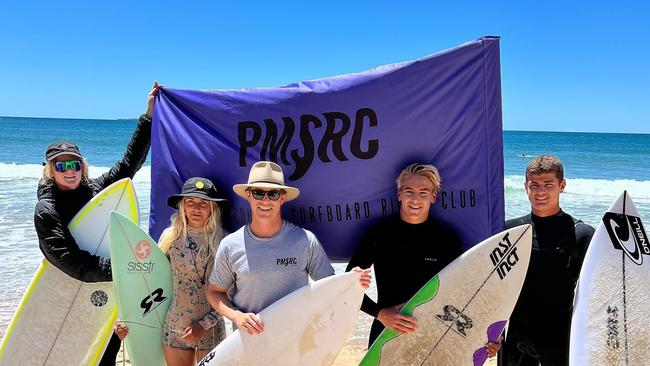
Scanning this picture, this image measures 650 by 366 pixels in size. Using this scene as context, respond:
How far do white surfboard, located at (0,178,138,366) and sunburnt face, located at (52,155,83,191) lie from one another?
338 mm

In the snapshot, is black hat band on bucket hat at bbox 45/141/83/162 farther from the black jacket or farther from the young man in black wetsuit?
the young man in black wetsuit

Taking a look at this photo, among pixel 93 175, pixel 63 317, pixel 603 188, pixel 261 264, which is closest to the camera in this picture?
pixel 261 264

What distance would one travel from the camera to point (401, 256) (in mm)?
2652

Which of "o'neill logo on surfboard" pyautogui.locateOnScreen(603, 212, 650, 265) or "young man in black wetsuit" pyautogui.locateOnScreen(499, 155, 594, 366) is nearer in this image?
"young man in black wetsuit" pyautogui.locateOnScreen(499, 155, 594, 366)

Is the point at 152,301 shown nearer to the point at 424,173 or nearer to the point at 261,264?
the point at 261,264

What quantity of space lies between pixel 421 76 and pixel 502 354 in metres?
1.64

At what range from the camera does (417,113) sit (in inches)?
115

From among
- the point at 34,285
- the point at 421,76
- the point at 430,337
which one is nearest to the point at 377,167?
the point at 421,76

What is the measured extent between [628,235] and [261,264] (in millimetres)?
2163

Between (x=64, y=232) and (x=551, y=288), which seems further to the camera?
(x=64, y=232)

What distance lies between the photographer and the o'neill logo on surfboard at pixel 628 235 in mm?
2959

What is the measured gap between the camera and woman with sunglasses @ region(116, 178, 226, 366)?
110 inches

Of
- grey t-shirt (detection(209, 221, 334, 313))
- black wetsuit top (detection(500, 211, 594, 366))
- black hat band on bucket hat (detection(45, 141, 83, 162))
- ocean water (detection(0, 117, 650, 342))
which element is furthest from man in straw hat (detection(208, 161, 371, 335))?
ocean water (detection(0, 117, 650, 342))

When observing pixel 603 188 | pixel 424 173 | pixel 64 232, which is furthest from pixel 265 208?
pixel 603 188
